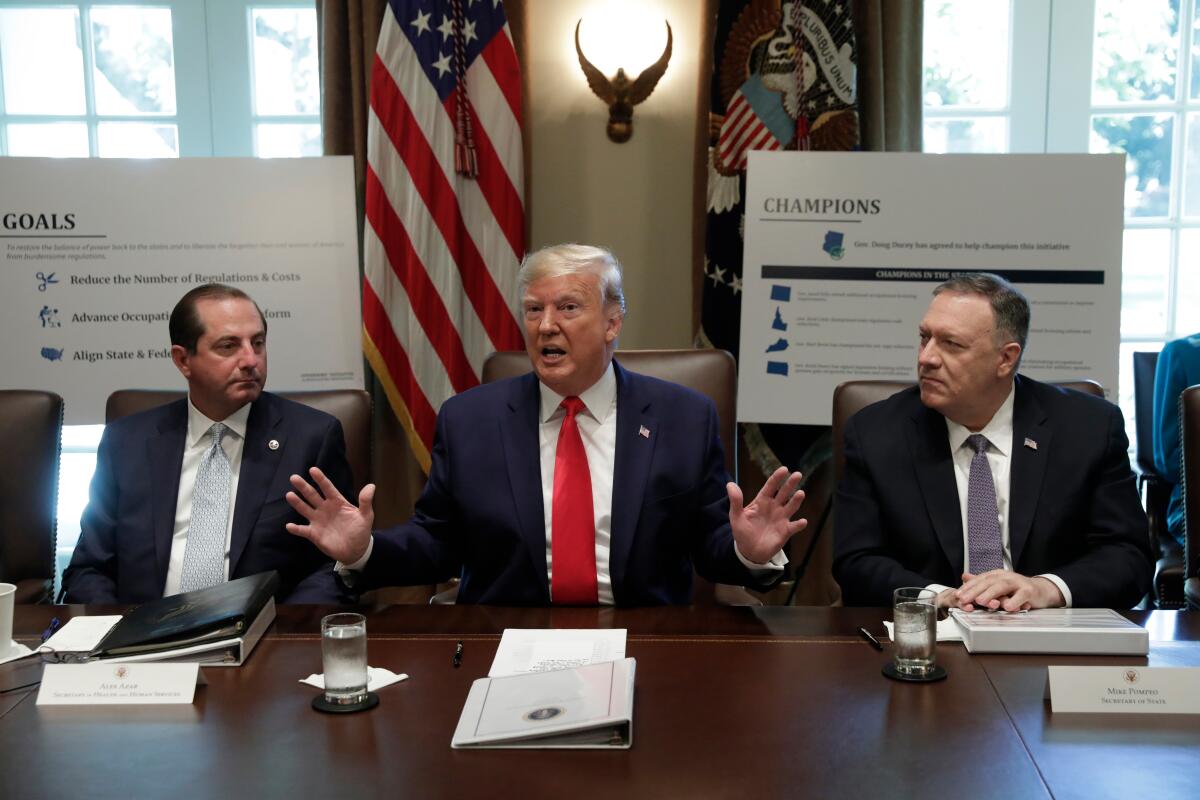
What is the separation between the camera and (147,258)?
3.96 m

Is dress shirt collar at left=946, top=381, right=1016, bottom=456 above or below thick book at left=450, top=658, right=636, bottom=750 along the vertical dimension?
above

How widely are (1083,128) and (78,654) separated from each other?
4097mm

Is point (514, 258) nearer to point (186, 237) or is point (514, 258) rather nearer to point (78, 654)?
point (186, 237)

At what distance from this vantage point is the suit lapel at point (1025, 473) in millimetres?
2406

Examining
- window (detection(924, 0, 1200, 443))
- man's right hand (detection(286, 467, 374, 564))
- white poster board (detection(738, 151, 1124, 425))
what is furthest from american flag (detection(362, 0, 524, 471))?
man's right hand (detection(286, 467, 374, 564))

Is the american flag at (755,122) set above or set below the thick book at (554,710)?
above

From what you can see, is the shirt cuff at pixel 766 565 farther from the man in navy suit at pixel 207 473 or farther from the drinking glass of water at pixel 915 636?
the man in navy suit at pixel 207 473

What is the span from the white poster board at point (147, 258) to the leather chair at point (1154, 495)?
268cm

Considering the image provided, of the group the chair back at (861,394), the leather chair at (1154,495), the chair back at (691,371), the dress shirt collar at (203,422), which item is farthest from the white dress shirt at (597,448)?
the leather chair at (1154,495)

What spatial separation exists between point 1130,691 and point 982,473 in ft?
3.20

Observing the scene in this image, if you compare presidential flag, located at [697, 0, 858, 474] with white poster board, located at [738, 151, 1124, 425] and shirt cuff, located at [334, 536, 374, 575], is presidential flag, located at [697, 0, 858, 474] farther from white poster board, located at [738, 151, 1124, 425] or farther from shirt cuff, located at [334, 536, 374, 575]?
shirt cuff, located at [334, 536, 374, 575]

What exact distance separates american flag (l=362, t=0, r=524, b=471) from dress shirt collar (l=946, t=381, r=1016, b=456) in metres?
1.94

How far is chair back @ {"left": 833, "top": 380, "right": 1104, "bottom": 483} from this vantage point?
9.16 ft

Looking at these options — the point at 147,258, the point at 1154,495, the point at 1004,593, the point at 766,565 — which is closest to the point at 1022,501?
the point at 1004,593
